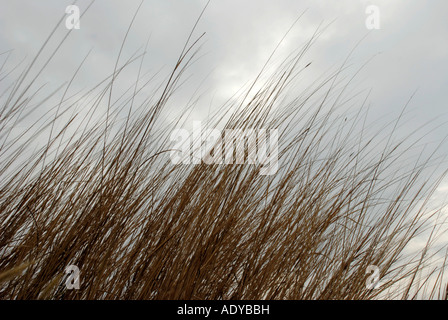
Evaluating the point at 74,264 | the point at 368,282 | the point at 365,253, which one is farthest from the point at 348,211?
the point at 74,264

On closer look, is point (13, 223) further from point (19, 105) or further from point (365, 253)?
point (365, 253)

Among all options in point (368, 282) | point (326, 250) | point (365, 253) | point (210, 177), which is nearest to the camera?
point (210, 177)

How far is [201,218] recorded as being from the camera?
144 cm

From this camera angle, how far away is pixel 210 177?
5.20 ft

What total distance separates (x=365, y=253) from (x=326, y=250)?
0.71 ft

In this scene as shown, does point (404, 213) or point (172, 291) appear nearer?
point (172, 291)
